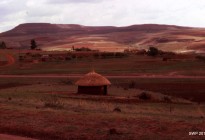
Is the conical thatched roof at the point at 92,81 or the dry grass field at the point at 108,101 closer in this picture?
the dry grass field at the point at 108,101

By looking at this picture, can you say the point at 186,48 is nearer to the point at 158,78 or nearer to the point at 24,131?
the point at 158,78

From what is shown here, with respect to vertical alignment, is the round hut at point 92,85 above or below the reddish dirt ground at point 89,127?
below

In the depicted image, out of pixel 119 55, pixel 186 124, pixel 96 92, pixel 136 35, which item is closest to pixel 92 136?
pixel 186 124

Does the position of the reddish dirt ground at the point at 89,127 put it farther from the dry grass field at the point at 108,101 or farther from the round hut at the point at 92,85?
the round hut at the point at 92,85

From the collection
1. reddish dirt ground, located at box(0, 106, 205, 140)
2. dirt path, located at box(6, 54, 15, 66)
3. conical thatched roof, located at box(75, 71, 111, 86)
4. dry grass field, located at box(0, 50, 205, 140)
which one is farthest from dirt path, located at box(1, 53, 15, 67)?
reddish dirt ground, located at box(0, 106, 205, 140)

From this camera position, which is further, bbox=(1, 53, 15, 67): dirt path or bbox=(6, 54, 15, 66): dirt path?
bbox=(6, 54, 15, 66): dirt path

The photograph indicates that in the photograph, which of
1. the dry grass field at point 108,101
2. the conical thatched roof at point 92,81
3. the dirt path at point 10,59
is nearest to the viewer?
the dry grass field at point 108,101

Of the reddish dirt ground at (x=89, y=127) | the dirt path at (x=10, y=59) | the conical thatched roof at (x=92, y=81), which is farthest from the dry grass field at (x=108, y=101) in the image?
the conical thatched roof at (x=92, y=81)

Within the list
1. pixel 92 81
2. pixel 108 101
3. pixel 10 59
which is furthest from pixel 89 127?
pixel 10 59

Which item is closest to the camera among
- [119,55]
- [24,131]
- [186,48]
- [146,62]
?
[24,131]

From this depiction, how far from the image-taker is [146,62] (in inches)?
2758

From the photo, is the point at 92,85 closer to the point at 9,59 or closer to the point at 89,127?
the point at 89,127

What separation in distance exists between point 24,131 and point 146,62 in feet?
187

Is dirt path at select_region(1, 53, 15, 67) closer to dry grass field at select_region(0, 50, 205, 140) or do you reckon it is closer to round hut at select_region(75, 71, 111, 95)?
dry grass field at select_region(0, 50, 205, 140)
